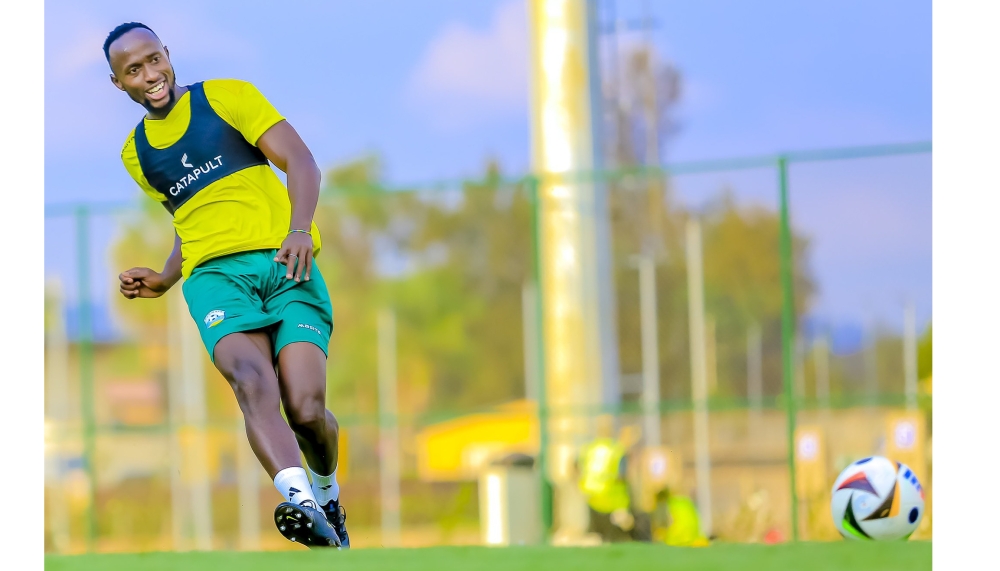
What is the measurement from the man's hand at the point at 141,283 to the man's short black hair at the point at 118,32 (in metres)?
0.76

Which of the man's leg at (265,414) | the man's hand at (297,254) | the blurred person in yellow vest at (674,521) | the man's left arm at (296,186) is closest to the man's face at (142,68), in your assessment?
the man's left arm at (296,186)

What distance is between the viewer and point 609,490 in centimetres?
1059

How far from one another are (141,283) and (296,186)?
0.78 metres

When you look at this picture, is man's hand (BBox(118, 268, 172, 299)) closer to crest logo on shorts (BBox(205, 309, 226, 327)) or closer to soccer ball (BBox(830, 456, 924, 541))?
crest logo on shorts (BBox(205, 309, 226, 327))

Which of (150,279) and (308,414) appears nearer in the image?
(308,414)

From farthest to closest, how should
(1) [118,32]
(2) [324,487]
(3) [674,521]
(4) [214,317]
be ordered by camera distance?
(3) [674,521], (2) [324,487], (1) [118,32], (4) [214,317]

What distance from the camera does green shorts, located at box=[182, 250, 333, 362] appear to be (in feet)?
15.0

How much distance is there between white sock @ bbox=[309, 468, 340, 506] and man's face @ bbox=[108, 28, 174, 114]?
137 cm

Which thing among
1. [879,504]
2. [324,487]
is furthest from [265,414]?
[879,504]

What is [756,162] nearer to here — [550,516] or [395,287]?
[550,516]

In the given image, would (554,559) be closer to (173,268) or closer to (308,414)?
(308,414)
